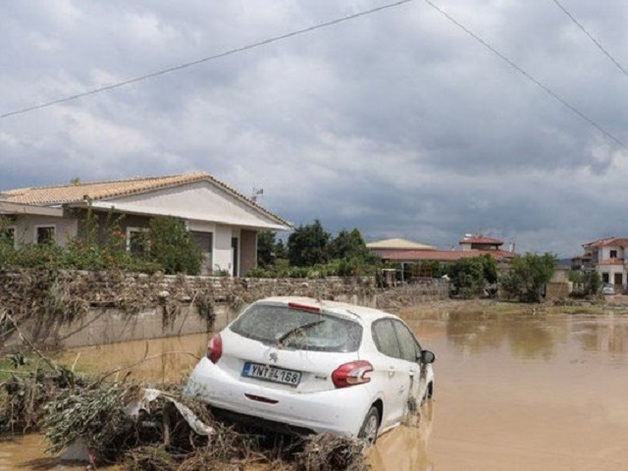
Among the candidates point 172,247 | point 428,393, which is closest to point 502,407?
point 428,393

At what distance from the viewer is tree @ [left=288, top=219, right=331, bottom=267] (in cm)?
4947

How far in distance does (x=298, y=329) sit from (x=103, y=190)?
63.8ft

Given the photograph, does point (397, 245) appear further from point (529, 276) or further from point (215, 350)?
point (215, 350)

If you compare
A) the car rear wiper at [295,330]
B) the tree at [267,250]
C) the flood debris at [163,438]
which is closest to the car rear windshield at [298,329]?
the car rear wiper at [295,330]

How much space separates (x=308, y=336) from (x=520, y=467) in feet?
9.21

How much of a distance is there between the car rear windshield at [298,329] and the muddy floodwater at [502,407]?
1386mm

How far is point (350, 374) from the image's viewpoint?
6.20 m

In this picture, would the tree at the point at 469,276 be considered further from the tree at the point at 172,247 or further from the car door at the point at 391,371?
the car door at the point at 391,371

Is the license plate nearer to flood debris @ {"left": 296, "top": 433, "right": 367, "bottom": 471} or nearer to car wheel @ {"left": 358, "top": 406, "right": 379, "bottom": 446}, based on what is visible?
flood debris @ {"left": 296, "top": 433, "right": 367, "bottom": 471}

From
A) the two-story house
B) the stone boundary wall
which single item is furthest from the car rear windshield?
the two-story house

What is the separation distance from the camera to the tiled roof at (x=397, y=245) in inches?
3194

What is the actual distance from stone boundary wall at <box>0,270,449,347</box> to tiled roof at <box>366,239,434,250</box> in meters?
56.9

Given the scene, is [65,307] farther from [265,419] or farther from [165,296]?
[265,419]

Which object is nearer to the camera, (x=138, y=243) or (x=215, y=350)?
(x=215, y=350)
